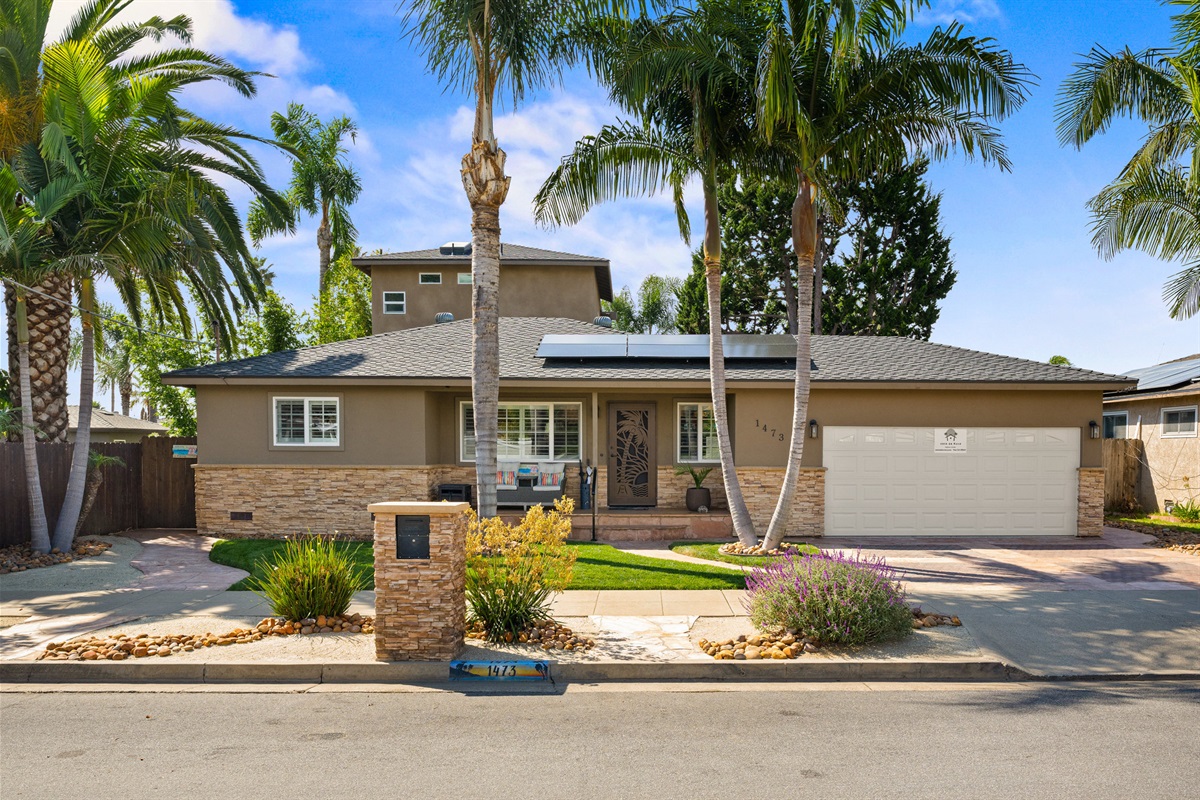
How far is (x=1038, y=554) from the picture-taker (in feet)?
44.2

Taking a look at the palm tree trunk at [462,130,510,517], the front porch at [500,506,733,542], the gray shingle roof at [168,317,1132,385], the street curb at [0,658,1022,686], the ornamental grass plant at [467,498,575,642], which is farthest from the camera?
the gray shingle roof at [168,317,1132,385]

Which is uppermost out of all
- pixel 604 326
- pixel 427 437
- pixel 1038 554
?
pixel 604 326

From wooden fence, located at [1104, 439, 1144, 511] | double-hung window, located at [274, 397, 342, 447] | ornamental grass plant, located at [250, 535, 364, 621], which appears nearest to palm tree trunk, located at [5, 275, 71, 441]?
double-hung window, located at [274, 397, 342, 447]

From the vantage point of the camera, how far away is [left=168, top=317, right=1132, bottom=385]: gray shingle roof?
50.0 ft

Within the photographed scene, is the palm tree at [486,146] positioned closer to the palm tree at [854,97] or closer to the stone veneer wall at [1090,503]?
the palm tree at [854,97]

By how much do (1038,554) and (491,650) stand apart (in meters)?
10.5

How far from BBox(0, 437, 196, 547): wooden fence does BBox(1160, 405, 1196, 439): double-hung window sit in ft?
76.4

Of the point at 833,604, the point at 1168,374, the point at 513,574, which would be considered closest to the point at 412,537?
the point at 513,574

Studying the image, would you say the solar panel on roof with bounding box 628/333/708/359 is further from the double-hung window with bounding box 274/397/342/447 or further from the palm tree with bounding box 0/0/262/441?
the palm tree with bounding box 0/0/262/441

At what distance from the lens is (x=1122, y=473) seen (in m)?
20.6

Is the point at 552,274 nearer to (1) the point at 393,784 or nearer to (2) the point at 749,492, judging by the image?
(2) the point at 749,492

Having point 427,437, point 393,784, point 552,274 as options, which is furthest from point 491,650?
point 552,274

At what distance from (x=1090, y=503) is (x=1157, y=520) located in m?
4.75

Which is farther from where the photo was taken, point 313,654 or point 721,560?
point 721,560
